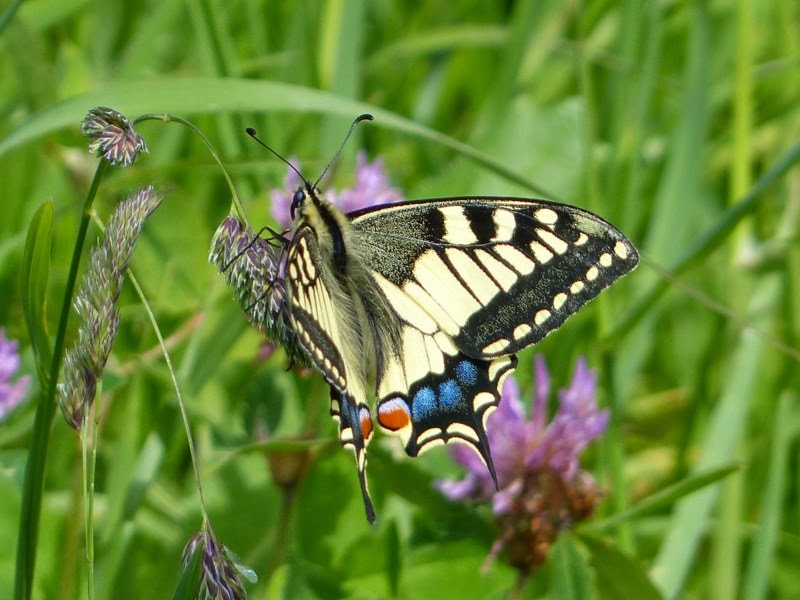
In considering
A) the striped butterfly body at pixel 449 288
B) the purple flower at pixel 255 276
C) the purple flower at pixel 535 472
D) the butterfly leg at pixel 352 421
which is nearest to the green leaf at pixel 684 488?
the purple flower at pixel 535 472

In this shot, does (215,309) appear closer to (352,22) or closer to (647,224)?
(352,22)

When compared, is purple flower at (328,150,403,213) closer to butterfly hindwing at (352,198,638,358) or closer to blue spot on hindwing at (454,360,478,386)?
butterfly hindwing at (352,198,638,358)

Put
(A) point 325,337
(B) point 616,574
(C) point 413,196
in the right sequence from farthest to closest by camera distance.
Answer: (C) point 413,196, (B) point 616,574, (A) point 325,337

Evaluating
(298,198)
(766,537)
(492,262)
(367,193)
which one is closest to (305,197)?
(298,198)

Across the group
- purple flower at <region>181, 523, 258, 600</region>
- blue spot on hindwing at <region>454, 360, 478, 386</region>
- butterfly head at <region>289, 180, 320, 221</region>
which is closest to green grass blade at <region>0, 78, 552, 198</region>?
butterfly head at <region>289, 180, 320, 221</region>

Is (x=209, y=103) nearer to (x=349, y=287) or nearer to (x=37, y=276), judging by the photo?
(x=349, y=287)

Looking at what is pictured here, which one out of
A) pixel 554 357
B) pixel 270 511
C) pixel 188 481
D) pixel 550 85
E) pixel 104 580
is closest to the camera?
pixel 104 580

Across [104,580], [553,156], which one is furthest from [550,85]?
[104,580]
